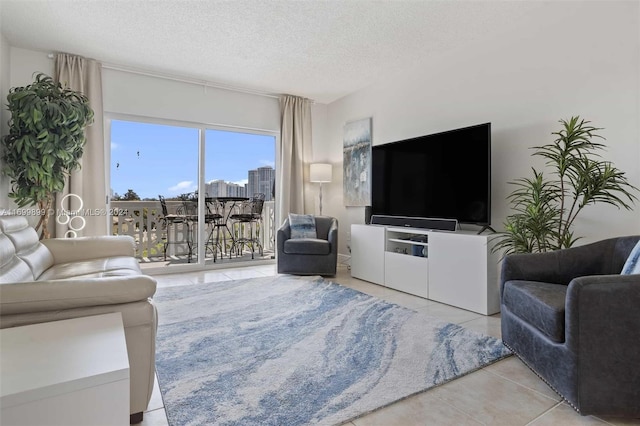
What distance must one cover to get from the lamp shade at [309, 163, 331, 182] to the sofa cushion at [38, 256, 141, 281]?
9.34 ft

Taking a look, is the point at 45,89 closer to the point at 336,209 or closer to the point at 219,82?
the point at 219,82

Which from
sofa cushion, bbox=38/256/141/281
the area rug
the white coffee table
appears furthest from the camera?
sofa cushion, bbox=38/256/141/281

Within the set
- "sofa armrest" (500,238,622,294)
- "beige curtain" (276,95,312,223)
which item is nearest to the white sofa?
"sofa armrest" (500,238,622,294)

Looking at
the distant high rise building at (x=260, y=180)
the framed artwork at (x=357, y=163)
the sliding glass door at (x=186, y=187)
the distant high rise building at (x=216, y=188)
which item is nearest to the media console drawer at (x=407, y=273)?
the framed artwork at (x=357, y=163)

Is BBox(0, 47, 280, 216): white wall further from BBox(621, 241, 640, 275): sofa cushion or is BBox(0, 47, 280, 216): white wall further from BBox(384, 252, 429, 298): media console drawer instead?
BBox(621, 241, 640, 275): sofa cushion

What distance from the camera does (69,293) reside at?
1242mm

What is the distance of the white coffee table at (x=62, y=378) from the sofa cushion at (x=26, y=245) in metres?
1.25

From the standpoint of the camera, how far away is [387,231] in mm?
3777

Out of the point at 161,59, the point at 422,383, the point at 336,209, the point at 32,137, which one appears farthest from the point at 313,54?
the point at 422,383

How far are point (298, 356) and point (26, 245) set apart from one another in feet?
6.43

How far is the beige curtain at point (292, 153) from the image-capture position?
5078 mm

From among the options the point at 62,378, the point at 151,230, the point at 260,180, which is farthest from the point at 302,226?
the point at 62,378

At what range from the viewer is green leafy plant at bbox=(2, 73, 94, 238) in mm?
2941

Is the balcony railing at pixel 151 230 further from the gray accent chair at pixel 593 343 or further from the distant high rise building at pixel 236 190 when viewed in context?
the gray accent chair at pixel 593 343
